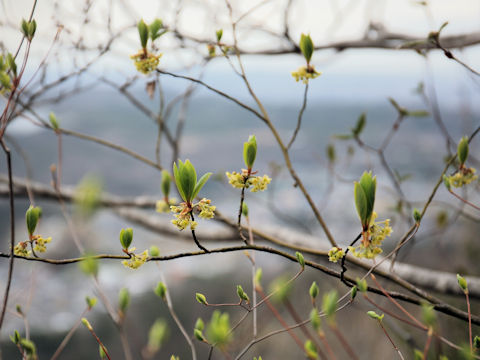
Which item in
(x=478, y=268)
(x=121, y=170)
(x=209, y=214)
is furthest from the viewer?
(x=121, y=170)

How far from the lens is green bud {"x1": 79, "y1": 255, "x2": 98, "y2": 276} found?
31 centimetres

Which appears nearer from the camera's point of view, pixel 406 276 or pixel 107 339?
pixel 406 276

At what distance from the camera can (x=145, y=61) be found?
514 mm

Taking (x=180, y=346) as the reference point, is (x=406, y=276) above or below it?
above

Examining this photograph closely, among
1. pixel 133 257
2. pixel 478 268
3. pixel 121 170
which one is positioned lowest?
pixel 478 268

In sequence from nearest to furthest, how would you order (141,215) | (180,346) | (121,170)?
1. (141,215)
2. (180,346)
3. (121,170)

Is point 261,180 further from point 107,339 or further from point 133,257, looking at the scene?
point 107,339

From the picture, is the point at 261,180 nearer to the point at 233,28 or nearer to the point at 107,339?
the point at 233,28

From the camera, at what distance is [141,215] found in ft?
4.66

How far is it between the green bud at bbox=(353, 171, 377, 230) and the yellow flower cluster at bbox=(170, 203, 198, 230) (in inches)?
6.1

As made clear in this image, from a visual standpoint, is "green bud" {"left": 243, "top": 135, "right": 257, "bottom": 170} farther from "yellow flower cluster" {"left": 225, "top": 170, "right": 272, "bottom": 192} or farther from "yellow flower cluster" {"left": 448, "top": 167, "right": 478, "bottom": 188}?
"yellow flower cluster" {"left": 448, "top": 167, "right": 478, "bottom": 188}

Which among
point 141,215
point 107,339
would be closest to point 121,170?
point 107,339

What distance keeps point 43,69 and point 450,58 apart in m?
0.74

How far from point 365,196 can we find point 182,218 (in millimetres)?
177
